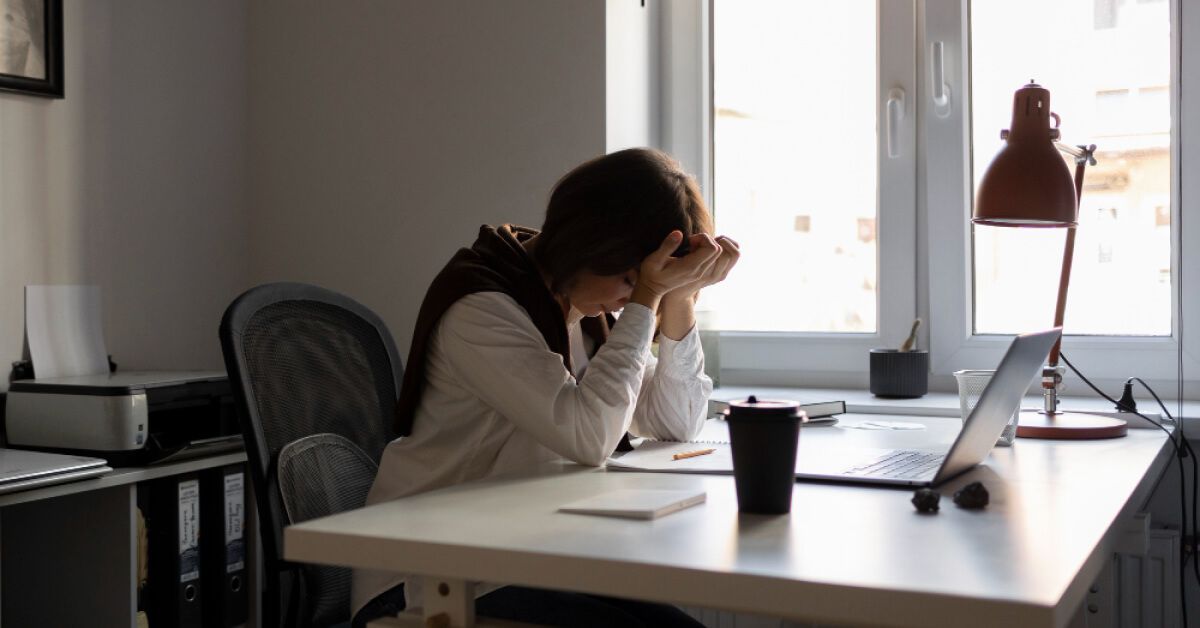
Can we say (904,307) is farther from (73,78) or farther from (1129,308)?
(73,78)

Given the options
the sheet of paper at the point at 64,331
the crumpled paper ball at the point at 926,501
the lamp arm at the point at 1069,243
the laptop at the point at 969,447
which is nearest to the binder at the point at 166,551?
the sheet of paper at the point at 64,331

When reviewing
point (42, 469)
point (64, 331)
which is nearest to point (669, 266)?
point (42, 469)

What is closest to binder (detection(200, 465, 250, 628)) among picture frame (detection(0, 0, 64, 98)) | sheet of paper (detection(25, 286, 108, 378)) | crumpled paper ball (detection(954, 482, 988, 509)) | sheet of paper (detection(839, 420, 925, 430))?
sheet of paper (detection(25, 286, 108, 378))

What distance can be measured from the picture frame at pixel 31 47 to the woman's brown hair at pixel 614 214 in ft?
4.46

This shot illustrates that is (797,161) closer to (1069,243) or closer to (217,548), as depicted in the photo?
(1069,243)

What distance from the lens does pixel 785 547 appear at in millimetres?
940

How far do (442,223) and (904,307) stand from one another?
1094mm

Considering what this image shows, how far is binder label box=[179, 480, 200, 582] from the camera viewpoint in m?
2.12

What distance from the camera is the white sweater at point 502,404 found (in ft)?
4.64

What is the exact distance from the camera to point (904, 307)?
2547 mm

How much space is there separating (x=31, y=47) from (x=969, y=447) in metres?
2.03

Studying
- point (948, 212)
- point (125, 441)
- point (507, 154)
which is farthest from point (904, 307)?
point (125, 441)

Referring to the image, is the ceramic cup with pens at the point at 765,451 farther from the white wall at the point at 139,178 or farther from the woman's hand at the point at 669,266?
the white wall at the point at 139,178

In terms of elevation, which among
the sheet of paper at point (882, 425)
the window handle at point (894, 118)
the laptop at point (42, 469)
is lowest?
the laptop at point (42, 469)
